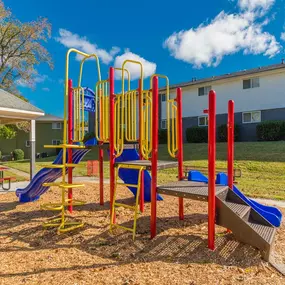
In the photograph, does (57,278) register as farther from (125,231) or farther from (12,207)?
(12,207)

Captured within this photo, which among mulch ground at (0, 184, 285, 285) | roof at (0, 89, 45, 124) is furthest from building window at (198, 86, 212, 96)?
mulch ground at (0, 184, 285, 285)

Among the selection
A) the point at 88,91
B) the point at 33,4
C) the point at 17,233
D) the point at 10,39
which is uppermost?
the point at 33,4

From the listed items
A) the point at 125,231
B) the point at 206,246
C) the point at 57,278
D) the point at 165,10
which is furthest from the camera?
the point at 165,10

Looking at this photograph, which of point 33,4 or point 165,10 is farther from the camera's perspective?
point 33,4

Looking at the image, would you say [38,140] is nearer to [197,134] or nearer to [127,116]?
[197,134]

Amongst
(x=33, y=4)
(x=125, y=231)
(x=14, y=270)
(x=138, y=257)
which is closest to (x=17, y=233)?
(x=14, y=270)

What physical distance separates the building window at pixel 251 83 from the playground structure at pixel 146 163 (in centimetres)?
1715

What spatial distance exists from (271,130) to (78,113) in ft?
53.7

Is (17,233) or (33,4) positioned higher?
(33,4)

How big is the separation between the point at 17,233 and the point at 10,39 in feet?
79.0

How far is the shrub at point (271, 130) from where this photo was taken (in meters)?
18.1

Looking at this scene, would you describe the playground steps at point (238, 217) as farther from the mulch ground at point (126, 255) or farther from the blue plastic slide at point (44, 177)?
the blue plastic slide at point (44, 177)

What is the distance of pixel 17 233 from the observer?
460 centimetres

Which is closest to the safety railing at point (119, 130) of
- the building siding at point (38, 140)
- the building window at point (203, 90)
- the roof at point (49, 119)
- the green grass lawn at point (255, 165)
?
the green grass lawn at point (255, 165)
